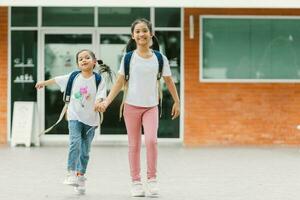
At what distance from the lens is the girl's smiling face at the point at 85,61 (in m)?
8.45

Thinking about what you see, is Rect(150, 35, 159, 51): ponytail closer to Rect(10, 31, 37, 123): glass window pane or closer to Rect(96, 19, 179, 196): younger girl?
Rect(96, 19, 179, 196): younger girl

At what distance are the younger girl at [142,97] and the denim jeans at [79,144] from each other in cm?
50

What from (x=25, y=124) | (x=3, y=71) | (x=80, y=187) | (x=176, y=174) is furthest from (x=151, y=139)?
(x=3, y=71)

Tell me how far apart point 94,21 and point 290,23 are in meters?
3.89

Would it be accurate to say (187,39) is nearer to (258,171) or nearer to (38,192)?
(258,171)

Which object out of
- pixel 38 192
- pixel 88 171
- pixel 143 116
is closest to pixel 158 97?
pixel 143 116

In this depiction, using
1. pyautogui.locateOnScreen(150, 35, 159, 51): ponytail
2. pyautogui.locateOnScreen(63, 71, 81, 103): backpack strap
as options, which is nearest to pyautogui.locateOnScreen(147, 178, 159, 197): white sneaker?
pyautogui.locateOnScreen(63, 71, 81, 103): backpack strap

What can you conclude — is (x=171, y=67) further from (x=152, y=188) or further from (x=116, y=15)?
(x=152, y=188)

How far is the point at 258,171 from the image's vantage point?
10.9 meters

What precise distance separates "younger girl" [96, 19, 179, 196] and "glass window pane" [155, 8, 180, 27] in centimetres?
707

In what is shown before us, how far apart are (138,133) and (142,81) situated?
1.94ft

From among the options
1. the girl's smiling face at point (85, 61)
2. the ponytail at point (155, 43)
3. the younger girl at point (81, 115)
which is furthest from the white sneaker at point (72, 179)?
the ponytail at point (155, 43)
